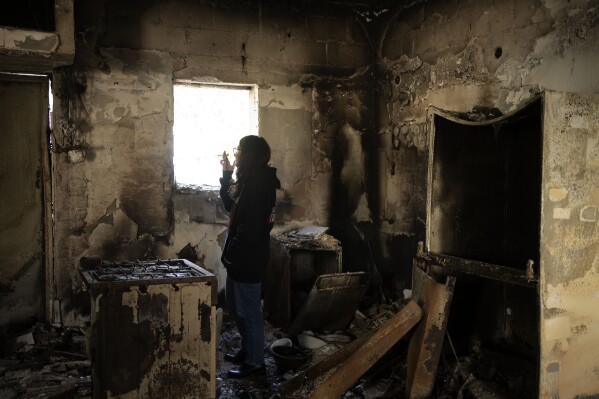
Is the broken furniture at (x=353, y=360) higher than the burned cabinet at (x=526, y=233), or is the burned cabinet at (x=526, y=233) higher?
the burned cabinet at (x=526, y=233)

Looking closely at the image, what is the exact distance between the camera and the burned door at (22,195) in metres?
5.01

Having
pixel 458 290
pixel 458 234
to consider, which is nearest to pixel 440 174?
pixel 458 234

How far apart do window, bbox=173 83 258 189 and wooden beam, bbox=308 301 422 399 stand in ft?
9.50

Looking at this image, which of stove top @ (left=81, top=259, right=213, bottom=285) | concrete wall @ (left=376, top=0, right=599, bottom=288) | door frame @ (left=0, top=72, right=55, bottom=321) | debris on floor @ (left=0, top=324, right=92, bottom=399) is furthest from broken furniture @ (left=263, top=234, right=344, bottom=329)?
door frame @ (left=0, top=72, right=55, bottom=321)

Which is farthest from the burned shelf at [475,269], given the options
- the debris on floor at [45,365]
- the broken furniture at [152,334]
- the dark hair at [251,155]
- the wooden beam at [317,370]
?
the debris on floor at [45,365]

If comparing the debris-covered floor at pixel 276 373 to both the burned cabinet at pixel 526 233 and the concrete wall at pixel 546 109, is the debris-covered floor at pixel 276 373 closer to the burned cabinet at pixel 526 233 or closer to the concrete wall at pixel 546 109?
the burned cabinet at pixel 526 233

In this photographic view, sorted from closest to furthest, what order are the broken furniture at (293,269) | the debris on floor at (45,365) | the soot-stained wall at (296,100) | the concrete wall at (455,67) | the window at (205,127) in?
the debris on floor at (45,365) → the concrete wall at (455,67) → the soot-stained wall at (296,100) → the broken furniture at (293,269) → the window at (205,127)

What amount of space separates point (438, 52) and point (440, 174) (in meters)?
1.87

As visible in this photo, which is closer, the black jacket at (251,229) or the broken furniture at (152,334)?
the broken furniture at (152,334)

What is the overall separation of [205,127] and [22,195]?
1947 millimetres

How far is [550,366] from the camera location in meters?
3.07

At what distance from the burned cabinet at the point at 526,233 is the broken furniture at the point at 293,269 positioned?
4.69 ft

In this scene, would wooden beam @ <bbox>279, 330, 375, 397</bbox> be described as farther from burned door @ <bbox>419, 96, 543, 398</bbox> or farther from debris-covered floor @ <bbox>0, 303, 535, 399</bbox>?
burned door @ <bbox>419, 96, 543, 398</bbox>

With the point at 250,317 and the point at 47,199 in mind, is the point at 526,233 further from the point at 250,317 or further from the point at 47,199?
the point at 47,199
